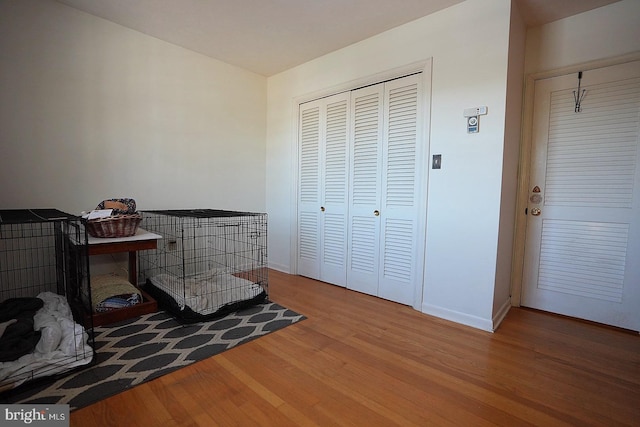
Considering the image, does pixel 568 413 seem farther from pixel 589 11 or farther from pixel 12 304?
pixel 12 304

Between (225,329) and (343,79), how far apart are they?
8.69 feet

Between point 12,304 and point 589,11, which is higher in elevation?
point 589,11

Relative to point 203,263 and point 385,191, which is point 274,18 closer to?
point 385,191

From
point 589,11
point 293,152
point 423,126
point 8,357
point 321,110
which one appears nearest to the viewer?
point 8,357

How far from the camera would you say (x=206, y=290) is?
2762 mm

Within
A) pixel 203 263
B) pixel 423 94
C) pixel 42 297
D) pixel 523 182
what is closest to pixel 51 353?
pixel 42 297

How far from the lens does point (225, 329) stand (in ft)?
7.33

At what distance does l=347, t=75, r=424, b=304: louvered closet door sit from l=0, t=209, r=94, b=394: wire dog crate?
2.29m

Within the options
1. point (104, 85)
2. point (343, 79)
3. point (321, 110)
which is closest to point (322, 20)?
point (343, 79)

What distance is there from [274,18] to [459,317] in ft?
9.86

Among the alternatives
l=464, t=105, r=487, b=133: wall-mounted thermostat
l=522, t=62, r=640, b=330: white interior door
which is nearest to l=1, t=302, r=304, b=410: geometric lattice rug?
l=464, t=105, r=487, b=133: wall-mounted thermostat

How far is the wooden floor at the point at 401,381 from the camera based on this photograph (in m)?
1.41

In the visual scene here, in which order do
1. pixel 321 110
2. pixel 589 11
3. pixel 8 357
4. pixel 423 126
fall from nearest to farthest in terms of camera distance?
pixel 8 357 < pixel 589 11 < pixel 423 126 < pixel 321 110

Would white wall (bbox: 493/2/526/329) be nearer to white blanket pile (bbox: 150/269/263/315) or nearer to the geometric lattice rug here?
the geometric lattice rug
